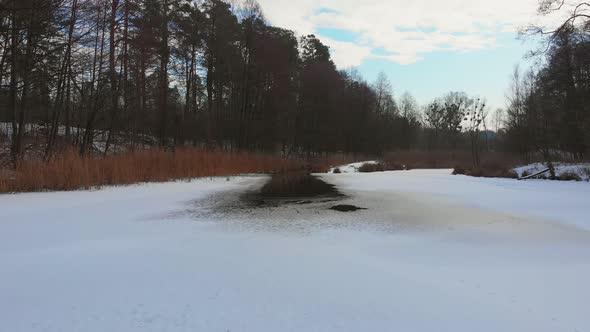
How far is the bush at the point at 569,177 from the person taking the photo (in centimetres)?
926

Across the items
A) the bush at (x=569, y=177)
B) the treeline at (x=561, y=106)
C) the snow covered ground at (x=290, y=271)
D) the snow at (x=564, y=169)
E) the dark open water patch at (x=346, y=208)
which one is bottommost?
the snow covered ground at (x=290, y=271)

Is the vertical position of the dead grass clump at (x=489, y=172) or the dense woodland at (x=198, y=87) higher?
the dense woodland at (x=198, y=87)

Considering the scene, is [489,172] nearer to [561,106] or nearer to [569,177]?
[569,177]

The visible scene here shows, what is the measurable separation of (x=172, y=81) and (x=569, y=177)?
1692 cm

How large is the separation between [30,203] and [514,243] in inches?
249

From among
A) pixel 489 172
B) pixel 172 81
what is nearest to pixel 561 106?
pixel 489 172

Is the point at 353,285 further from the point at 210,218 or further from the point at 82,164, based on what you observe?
the point at 82,164

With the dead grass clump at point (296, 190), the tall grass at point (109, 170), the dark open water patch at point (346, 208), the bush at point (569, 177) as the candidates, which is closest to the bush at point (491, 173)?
the bush at point (569, 177)

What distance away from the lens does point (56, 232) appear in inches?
136

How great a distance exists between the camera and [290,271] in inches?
95.2

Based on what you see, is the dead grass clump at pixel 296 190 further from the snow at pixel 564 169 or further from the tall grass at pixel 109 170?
the snow at pixel 564 169

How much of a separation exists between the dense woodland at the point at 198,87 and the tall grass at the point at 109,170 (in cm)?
172

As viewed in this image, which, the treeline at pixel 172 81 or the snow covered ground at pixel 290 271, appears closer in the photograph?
the snow covered ground at pixel 290 271

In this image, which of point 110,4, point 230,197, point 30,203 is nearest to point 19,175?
point 30,203
